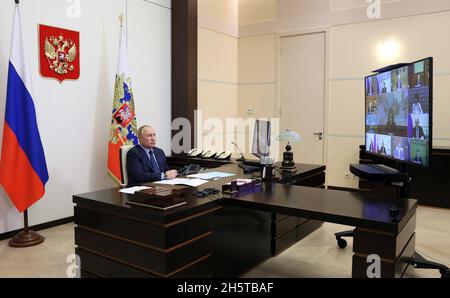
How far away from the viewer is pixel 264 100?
6.61 m

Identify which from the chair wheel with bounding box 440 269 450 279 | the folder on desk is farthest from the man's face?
the chair wheel with bounding box 440 269 450 279

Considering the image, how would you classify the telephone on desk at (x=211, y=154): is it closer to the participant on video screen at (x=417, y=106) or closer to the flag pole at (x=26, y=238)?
the flag pole at (x=26, y=238)

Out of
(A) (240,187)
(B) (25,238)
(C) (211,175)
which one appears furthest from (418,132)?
(B) (25,238)

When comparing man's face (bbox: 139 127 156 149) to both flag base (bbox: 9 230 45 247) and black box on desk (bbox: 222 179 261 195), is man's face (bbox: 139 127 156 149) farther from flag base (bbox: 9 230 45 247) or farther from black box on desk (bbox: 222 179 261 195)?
flag base (bbox: 9 230 45 247)

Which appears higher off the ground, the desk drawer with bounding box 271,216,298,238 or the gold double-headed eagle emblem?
the gold double-headed eagle emblem

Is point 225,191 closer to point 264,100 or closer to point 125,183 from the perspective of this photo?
point 125,183

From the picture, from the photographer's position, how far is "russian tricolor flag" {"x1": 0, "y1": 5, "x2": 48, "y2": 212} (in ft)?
12.0

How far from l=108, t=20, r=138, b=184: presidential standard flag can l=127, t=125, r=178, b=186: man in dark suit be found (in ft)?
3.25

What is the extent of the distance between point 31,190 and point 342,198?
2.90 metres

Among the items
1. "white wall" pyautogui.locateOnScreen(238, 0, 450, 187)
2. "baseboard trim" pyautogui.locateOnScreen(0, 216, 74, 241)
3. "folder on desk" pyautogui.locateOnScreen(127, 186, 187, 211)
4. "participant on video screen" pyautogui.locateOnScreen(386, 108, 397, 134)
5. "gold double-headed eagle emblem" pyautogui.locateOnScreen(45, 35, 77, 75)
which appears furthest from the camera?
"white wall" pyautogui.locateOnScreen(238, 0, 450, 187)

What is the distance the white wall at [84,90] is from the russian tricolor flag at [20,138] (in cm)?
22

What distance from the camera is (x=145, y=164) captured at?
137 inches

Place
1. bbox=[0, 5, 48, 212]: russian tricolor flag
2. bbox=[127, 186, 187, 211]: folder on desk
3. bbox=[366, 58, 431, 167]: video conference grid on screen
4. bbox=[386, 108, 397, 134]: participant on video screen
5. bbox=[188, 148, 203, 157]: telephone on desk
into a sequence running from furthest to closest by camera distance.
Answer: bbox=[188, 148, 203, 157]: telephone on desk, bbox=[0, 5, 48, 212]: russian tricolor flag, bbox=[386, 108, 397, 134]: participant on video screen, bbox=[366, 58, 431, 167]: video conference grid on screen, bbox=[127, 186, 187, 211]: folder on desk

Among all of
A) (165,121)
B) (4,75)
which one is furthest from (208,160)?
(4,75)
